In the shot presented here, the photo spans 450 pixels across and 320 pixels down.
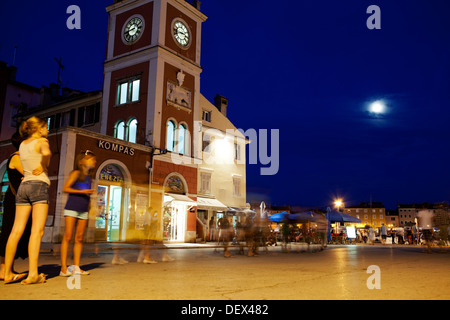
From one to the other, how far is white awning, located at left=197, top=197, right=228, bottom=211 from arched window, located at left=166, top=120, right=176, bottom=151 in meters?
4.25

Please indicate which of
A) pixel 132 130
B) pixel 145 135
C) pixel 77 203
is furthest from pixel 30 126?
pixel 132 130

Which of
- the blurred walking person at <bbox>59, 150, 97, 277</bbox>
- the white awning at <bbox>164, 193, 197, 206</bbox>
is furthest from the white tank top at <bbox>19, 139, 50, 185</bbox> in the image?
the white awning at <bbox>164, 193, 197, 206</bbox>

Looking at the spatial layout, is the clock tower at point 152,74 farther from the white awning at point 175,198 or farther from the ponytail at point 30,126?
the ponytail at point 30,126

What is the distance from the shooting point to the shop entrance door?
61.1ft

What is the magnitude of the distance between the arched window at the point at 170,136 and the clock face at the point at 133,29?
5.87 meters

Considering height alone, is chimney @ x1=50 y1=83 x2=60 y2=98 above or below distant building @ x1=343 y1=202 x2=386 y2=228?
above

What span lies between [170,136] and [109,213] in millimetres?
6129

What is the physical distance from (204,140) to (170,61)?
266 inches

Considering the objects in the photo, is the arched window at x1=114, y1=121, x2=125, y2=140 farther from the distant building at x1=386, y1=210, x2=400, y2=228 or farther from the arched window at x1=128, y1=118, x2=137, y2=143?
the distant building at x1=386, y1=210, x2=400, y2=228

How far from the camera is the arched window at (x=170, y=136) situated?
2272cm

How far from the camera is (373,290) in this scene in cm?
468

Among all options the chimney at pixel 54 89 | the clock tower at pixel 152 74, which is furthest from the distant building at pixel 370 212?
the clock tower at pixel 152 74

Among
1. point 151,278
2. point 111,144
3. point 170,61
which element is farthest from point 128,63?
point 151,278
